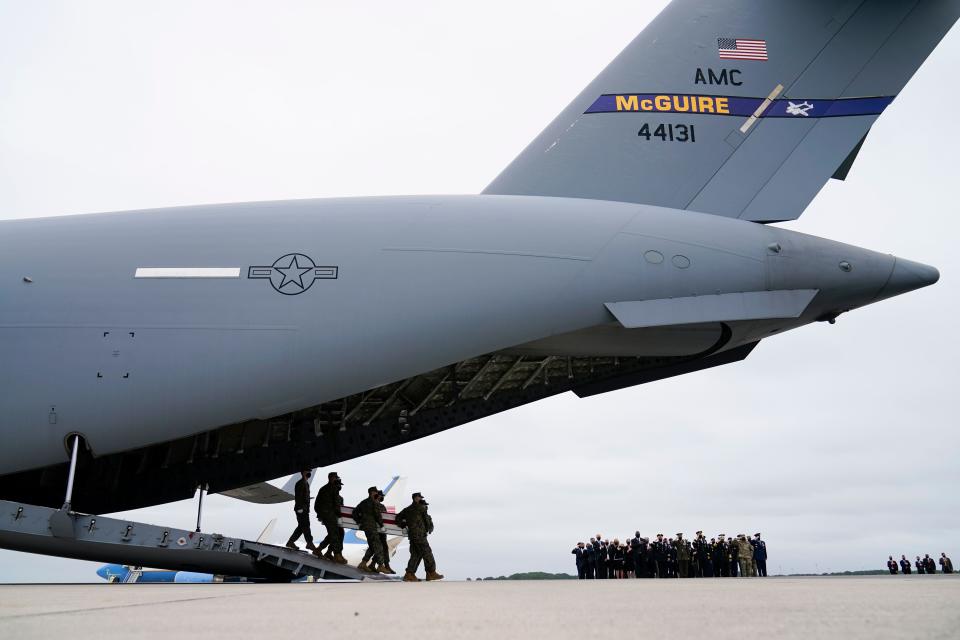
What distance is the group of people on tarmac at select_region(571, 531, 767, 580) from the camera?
14352 mm

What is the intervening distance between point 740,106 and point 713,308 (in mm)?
2540

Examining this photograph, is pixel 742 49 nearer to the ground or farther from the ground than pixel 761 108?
farther from the ground

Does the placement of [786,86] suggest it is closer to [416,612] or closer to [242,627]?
[416,612]

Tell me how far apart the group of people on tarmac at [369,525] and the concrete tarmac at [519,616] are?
4439 mm

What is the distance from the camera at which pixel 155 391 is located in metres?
7.43

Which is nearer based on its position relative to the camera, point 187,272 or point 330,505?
point 187,272

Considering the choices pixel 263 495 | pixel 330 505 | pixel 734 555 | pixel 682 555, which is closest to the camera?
pixel 330 505

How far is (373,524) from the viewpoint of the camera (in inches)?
342

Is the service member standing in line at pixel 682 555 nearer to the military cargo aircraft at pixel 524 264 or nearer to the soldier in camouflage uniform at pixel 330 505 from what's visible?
the military cargo aircraft at pixel 524 264

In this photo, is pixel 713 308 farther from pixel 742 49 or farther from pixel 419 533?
pixel 419 533

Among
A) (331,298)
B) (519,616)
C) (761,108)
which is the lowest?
(519,616)

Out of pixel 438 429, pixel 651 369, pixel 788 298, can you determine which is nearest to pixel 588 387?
pixel 651 369

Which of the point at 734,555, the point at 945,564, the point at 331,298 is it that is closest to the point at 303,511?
the point at 331,298

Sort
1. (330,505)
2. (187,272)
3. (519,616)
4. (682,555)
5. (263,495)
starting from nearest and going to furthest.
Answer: (519,616) → (187,272) → (330,505) → (263,495) → (682,555)
